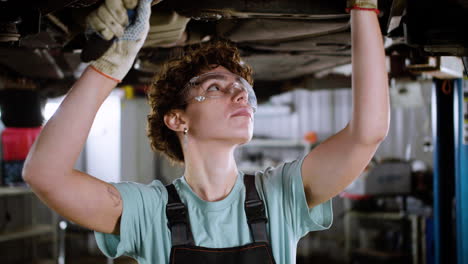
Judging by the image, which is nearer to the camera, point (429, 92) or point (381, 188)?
point (381, 188)

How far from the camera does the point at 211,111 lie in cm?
139

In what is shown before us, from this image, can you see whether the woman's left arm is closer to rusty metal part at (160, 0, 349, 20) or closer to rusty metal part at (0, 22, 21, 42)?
rusty metal part at (160, 0, 349, 20)

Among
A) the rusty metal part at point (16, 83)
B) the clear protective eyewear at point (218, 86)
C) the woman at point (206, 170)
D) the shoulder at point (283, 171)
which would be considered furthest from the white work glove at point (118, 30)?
the rusty metal part at point (16, 83)

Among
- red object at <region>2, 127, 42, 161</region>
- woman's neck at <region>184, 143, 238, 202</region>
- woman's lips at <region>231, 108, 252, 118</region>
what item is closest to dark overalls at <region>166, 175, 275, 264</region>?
woman's neck at <region>184, 143, 238, 202</region>

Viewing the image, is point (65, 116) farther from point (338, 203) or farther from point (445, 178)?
point (338, 203)

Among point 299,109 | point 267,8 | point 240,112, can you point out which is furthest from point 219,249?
point 299,109

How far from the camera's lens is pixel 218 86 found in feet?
4.80

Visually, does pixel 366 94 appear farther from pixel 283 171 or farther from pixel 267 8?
pixel 267 8

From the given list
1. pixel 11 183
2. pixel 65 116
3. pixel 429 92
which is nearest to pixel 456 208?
pixel 65 116

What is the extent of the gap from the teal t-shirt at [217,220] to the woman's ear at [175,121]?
0.24 metres

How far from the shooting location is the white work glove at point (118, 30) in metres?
0.97

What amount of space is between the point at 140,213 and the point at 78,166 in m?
5.52

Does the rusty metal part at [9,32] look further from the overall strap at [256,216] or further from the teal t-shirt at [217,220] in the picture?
the overall strap at [256,216]

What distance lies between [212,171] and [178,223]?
230mm
